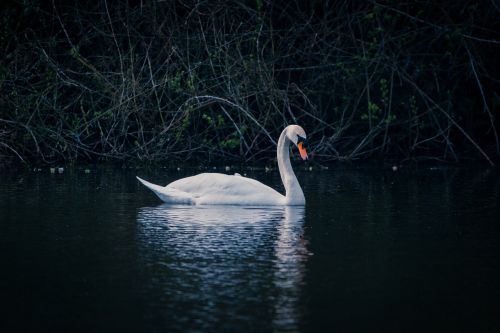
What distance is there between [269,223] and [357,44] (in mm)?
8823

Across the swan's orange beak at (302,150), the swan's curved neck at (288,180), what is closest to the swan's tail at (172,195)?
the swan's curved neck at (288,180)

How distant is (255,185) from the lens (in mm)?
11781

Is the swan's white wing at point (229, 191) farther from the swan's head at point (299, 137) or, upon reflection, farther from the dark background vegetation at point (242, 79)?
the dark background vegetation at point (242, 79)

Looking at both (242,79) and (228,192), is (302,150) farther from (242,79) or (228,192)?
(242,79)

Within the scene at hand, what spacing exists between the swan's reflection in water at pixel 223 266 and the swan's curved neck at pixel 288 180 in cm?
35

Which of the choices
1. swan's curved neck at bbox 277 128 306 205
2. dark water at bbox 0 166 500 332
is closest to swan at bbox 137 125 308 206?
swan's curved neck at bbox 277 128 306 205

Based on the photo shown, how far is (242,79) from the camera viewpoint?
17891 millimetres

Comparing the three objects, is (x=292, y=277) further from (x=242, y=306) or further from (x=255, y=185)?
(x=255, y=185)

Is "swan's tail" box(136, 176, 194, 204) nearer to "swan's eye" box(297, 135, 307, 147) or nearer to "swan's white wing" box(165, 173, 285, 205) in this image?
"swan's white wing" box(165, 173, 285, 205)

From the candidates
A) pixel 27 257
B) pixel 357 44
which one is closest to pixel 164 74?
pixel 357 44

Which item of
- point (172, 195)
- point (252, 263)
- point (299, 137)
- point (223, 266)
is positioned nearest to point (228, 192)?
point (172, 195)

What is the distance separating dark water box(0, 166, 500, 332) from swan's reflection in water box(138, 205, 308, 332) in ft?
0.04

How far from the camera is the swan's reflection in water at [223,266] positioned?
20.0 feet

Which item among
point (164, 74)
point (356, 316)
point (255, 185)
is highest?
point (164, 74)
